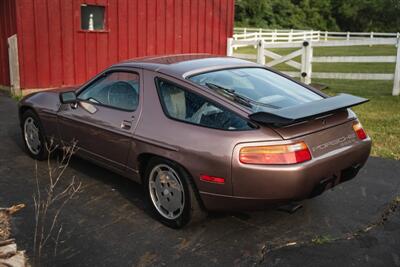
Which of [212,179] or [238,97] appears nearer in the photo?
[212,179]

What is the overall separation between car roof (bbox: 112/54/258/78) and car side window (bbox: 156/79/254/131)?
0.52 ft

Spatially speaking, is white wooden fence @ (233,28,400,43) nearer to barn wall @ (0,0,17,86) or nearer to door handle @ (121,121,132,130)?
barn wall @ (0,0,17,86)

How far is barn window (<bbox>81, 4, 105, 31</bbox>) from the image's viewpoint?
1154 cm

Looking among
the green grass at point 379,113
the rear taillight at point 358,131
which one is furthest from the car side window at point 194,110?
the green grass at point 379,113

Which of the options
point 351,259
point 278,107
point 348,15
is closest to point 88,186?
point 278,107

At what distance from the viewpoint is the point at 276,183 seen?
347 cm

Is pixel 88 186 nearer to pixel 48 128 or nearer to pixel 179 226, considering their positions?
pixel 48 128

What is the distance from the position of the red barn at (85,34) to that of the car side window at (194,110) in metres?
7.41

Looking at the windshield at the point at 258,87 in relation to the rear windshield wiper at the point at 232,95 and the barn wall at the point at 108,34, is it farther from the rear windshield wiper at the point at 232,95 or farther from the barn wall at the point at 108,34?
the barn wall at the point at 108,34

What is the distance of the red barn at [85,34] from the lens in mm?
10617

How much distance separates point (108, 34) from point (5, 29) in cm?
243

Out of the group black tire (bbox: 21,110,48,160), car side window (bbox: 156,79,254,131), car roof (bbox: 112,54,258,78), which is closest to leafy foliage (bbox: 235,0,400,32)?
black tire (bbox: 21,110,48,160)

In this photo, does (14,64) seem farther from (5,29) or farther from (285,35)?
(285,35)

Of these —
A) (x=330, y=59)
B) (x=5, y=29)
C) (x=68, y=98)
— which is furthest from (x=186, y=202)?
(x=330, y=59)
